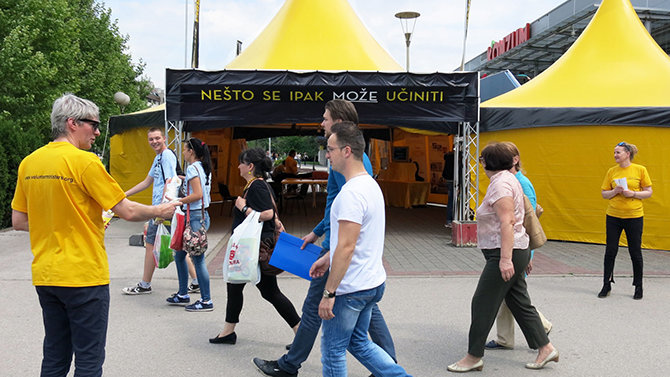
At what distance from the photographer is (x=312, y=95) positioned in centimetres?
991

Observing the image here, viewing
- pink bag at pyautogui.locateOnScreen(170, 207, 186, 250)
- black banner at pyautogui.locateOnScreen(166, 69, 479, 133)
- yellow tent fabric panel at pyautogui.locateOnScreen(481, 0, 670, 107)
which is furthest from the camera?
yellow tent fabric panel at pyautogui.locateOnScreen(481, 0, 670, 107)

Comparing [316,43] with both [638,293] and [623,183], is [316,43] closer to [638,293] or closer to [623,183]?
[623,183]

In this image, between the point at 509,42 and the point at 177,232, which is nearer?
the point at 177,232

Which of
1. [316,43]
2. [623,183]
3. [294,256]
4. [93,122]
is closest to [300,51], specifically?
[316,43]

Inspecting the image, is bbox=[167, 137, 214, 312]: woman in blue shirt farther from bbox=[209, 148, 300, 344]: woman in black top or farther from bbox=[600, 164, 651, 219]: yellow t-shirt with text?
bbox=[600, 164, 651, 219]: yellow t-shirt with text

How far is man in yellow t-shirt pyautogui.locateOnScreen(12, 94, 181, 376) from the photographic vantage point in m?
2.76

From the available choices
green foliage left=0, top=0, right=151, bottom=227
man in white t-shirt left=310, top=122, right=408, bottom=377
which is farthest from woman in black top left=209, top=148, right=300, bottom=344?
green foliage left=0, top=0, right=151, bottom=227

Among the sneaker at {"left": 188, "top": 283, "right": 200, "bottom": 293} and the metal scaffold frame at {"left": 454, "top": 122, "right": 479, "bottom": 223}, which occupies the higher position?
the metal scaffold frame at {"left": 454, "top": 122, "right": 479, "bottom": 223}

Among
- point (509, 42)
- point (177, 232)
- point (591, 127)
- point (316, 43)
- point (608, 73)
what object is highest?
point (509, 42)

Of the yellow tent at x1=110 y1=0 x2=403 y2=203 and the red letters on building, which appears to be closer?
the yellow tent at x1=110 y1=0 x2=403 y2=203

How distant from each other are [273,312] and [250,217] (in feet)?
5.21

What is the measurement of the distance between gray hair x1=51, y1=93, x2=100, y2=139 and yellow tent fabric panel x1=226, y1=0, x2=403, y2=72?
29.5 feet

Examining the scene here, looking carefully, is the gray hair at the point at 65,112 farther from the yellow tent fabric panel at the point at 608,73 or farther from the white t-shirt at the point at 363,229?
the yellow tent fabric panel at the point at 608,73

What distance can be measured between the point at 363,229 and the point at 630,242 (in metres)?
4.58
